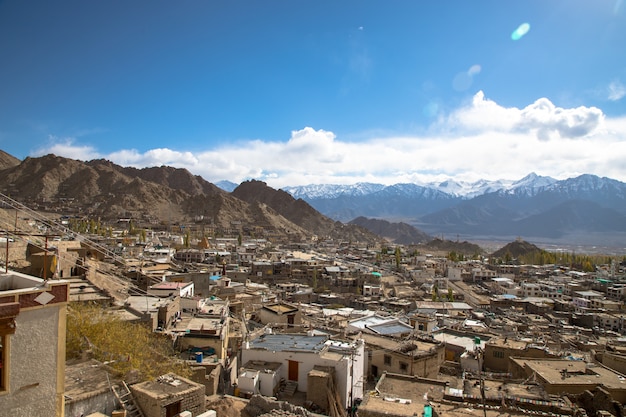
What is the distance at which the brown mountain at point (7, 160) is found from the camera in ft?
438

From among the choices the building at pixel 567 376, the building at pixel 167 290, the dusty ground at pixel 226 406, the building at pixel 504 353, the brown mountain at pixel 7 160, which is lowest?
the building at pixel 504 353

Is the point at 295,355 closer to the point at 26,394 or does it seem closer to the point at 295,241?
the point at 26,394

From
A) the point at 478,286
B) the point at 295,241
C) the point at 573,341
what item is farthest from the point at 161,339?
the point at 295,241

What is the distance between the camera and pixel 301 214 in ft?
476

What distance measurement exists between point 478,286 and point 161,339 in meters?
54.5

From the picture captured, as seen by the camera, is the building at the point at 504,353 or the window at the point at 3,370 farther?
the building at the point at 504,353

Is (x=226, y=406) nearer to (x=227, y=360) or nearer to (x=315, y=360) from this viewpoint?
(x=315, y=360)

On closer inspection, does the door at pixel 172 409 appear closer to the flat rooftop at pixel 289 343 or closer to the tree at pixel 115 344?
the tree at pixel 115 344

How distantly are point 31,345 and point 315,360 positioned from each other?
9678mm

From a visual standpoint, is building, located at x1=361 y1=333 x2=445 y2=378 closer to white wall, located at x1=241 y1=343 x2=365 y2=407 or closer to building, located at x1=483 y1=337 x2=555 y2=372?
white wall, located at x1=241 y1=343 x2=365 y2=407

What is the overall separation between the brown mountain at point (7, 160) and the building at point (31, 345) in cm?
15250

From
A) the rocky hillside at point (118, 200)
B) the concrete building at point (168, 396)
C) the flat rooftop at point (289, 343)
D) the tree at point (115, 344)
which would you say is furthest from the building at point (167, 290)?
the rocky hillside at point (118, 200)

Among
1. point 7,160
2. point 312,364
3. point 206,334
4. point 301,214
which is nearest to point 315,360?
point 312,364

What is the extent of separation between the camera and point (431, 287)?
5341 centimetres
